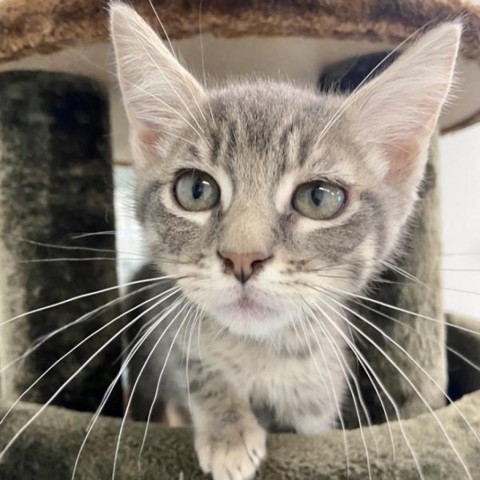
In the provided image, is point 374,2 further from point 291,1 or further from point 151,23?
point 151,23

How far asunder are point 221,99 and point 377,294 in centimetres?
42

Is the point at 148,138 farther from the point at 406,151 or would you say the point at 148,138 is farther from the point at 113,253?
the point at 406,151

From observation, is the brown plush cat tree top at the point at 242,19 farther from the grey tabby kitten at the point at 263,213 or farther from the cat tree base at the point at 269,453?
the cat tree base at the point at 269,453

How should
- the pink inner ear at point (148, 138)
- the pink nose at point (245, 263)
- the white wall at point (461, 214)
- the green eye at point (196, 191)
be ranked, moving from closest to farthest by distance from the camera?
the pink nose at point (245, 263) → the green eye at point (196, 191) → the pink inner ear at point (148, 138) → the white wall at point (461, 214)

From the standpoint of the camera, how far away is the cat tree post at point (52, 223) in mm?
978

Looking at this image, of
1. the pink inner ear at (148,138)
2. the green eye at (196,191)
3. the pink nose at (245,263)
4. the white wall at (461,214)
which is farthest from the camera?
the white wall at (461,214)

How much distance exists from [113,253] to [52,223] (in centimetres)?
11

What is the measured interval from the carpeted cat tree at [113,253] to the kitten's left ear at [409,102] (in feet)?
0.32

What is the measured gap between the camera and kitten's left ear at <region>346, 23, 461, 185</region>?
0.76 metres

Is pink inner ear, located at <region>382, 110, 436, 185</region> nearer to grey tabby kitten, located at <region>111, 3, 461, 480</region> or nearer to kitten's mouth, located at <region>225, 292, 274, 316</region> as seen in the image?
grey tabby kitten, located at <region>111, 3, 461, 480</region>

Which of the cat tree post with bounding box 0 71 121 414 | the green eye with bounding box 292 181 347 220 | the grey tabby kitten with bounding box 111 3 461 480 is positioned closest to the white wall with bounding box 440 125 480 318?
the grey tabby kitten with bounding box 111 3 461 480

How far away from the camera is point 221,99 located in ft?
2.88

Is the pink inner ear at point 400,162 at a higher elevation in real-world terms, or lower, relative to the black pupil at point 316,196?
higher

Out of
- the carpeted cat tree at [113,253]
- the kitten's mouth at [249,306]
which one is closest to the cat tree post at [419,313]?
the carpeted cat tree at [113,253]
